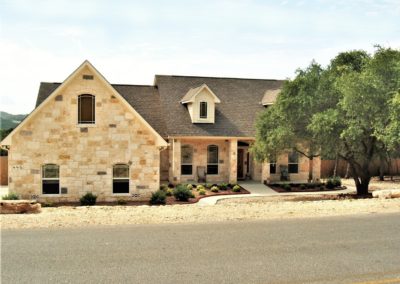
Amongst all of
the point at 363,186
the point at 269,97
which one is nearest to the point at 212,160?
the point at 269,97

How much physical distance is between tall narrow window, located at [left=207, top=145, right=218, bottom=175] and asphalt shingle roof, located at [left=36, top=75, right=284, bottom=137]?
1409 mm

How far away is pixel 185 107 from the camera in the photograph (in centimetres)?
3172

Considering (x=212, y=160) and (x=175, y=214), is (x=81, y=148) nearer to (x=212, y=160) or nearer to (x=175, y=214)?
(x=175, y=214)

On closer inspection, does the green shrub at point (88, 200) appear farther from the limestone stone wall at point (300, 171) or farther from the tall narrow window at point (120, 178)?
the limestone stone wall at point (300, 171)

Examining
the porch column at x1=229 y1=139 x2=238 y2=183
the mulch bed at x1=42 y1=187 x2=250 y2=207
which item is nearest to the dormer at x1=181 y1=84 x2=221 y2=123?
the porch column at x1=229 y1=139 x2=238 y2=183

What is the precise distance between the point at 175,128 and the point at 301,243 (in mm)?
20114

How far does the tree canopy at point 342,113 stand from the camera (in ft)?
71.8

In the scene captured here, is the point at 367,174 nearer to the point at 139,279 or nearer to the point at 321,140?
the point at 321,140

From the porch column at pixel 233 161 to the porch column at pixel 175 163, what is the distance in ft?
11.0

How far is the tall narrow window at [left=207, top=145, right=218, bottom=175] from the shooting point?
3030cm

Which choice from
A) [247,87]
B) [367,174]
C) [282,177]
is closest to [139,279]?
[367,174]

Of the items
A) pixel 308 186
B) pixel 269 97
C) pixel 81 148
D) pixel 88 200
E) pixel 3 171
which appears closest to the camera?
pixel 88 200

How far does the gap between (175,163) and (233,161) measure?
3797mm

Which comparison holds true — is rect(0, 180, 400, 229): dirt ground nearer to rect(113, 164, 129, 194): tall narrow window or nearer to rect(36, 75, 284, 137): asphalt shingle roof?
rect(113, 164, 129, 194): tall narrow window
